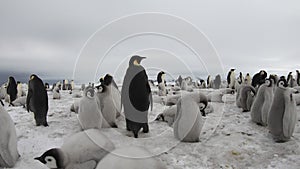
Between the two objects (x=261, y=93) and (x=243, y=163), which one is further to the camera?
(x=261, y=93)

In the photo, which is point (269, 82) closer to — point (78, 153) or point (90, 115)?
point (90, 115)

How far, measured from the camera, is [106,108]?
6.75 metres

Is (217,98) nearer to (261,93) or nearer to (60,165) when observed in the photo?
(261,93)

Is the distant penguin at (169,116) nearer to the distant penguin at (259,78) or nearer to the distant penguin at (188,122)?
the distant penguin at (188,122)

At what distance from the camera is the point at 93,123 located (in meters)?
6.08

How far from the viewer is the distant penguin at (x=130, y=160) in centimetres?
287

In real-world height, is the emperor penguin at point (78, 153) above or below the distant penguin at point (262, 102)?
below

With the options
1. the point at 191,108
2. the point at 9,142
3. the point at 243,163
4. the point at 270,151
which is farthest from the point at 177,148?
the point at 9,142

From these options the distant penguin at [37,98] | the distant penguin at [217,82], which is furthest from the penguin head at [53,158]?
the distant penguin at [217,82]

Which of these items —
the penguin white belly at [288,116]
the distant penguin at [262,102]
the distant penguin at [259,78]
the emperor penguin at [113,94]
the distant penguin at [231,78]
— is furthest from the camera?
the distant penguin at [231,78]

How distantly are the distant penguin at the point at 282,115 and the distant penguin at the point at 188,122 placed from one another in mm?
1642

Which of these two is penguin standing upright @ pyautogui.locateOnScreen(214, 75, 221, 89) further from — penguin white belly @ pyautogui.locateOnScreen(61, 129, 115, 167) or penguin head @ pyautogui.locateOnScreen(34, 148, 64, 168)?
penguin head @ pyautogui.locateOnScreen(34, 148, 64, 168)

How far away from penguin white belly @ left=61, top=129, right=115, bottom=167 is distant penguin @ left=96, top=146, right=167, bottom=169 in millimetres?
607

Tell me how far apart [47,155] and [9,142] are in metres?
1.23
